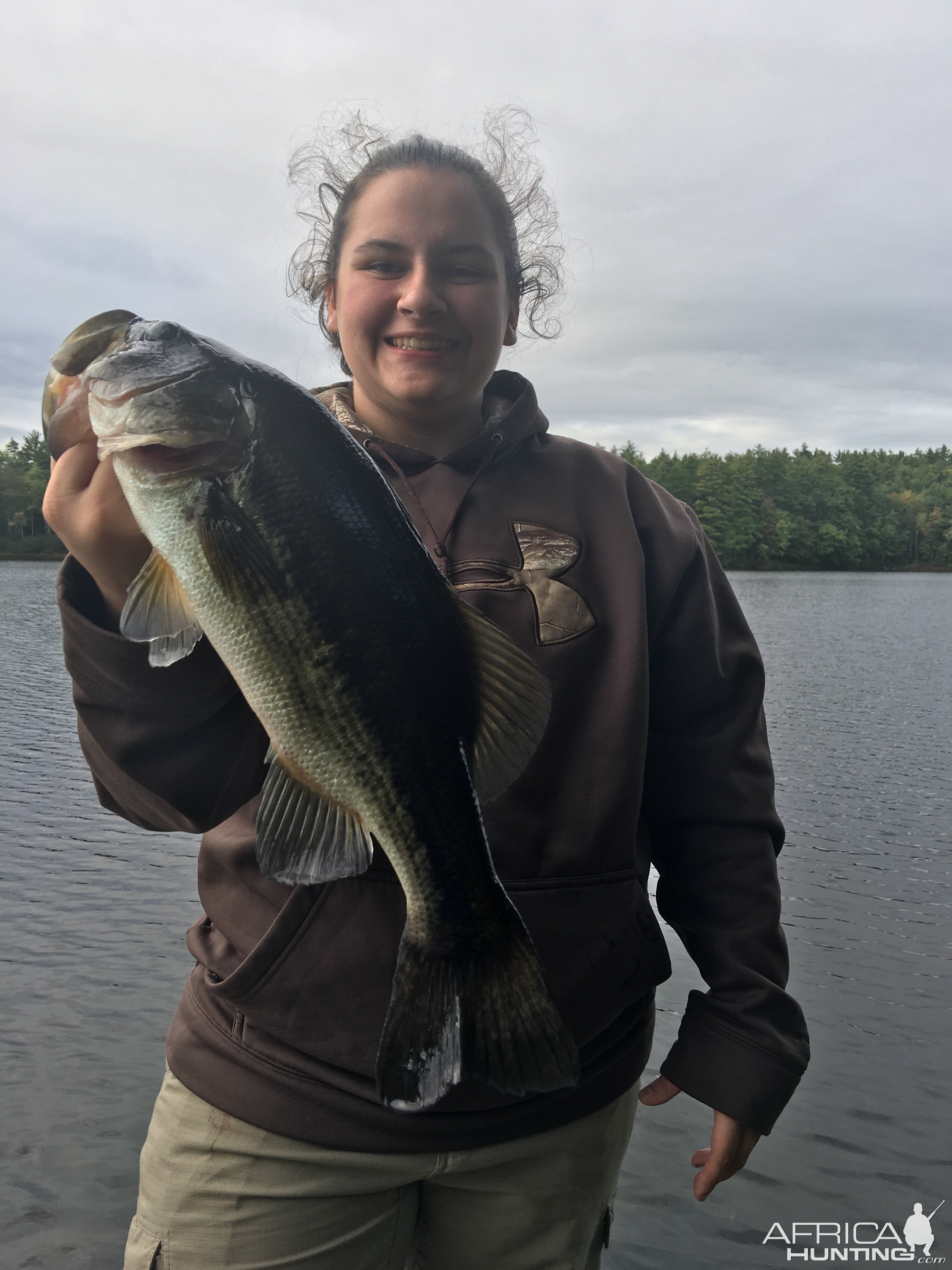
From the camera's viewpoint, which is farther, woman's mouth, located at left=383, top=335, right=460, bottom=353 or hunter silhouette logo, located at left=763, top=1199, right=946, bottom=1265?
hunter silhouette logo, located at left=763, top=1199, right=946, bottom=1265

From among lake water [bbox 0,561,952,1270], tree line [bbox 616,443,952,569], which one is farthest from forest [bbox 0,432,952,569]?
lake water [bbox 0,561,952,1270]

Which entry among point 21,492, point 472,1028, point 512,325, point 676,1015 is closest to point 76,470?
point 472,1028

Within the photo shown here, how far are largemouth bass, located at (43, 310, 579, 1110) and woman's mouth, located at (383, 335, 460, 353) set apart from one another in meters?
0.67

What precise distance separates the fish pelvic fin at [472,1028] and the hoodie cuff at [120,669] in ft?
2.05

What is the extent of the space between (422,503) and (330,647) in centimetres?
85

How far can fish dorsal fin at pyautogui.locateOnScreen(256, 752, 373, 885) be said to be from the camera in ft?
5.20

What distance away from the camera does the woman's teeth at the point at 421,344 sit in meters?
2.24

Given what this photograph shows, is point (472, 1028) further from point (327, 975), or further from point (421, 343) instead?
point (421, 343)

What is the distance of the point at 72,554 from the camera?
170cm

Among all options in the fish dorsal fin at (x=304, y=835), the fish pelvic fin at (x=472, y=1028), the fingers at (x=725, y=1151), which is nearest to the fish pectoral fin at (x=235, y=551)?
the fish dorsal fin at (x=304, y=835)

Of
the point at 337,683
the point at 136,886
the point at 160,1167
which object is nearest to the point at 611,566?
the point at 337,683

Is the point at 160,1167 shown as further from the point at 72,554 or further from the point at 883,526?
the point at 883,526

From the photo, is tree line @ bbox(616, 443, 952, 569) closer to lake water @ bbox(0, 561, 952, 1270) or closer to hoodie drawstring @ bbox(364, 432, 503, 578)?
lake water @ bbox(0, 561, 952, 1270)

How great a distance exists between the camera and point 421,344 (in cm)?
224
